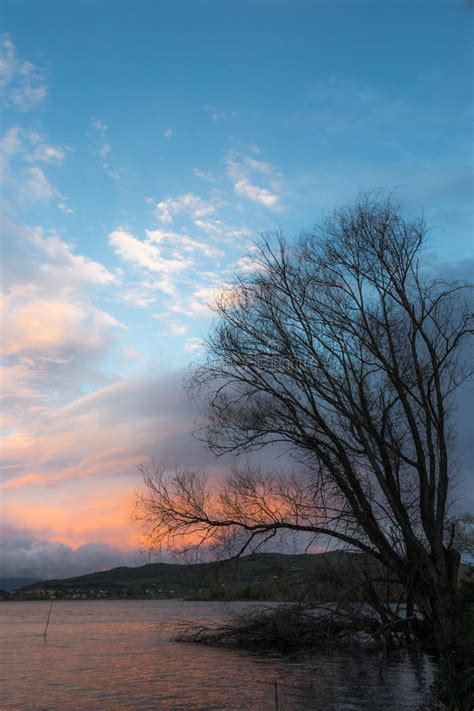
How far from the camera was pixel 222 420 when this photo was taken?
20.9 metres

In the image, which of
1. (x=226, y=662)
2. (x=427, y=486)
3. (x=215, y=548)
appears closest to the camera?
(x=427, y=486)

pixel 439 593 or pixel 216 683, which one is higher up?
pixel 439 593

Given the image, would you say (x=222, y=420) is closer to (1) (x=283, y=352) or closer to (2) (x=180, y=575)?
(1) (x=283, y=352)

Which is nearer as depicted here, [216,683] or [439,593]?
[439,593]

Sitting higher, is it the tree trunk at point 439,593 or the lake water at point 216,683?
the tree trunk at point 439,593

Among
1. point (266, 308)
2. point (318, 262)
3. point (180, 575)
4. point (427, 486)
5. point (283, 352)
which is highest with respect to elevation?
point (318, 262)

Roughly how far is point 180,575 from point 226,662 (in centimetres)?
532

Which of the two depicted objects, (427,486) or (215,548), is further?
(215,548)

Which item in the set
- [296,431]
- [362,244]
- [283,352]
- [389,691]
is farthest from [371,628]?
[362,244]

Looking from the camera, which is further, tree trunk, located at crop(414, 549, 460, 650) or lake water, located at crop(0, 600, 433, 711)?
tree trunk, located at crop(414, 549, 460, 650)

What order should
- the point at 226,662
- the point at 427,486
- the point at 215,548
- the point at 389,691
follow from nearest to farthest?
the point at 389,691 < the point at 427,486 < the point at 215,548 < the point at 226,662

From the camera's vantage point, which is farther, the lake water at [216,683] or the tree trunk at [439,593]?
the tree trunk at [439,593]

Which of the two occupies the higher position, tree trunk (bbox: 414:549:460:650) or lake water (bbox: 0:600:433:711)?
tree trunk (bbox: 414:549:460:650)

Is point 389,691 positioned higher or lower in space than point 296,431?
lower
